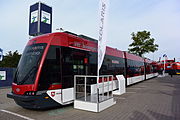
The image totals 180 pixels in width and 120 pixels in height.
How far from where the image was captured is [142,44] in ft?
120

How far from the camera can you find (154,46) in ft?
118

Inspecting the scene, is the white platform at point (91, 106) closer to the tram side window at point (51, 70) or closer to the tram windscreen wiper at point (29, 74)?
the tram side window at point (51, 70)

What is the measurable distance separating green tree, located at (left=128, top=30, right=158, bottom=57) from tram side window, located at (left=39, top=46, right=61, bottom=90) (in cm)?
3362

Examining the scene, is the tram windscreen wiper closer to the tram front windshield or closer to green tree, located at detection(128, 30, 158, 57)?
the tram front windshield

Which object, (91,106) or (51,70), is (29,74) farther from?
(91,106)

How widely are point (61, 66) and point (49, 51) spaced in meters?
0.81

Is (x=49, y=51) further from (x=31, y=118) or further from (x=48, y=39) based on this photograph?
(x=31, y=118)

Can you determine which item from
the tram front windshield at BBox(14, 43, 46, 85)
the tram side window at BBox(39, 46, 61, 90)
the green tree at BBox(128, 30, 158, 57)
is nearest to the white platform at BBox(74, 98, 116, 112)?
the tram side window at BBox(39, 46, 61, 90)

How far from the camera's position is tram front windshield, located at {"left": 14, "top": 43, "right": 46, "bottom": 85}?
5.47 meters

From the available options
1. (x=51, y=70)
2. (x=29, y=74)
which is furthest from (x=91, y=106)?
(x=29, y=74)

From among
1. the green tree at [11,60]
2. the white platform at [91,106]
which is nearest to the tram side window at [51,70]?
the white platform at [91,106]

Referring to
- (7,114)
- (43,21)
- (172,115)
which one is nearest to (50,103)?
(7,114)

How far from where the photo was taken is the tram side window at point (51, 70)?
5.46 meters

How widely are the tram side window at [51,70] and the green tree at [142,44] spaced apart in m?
33.6
